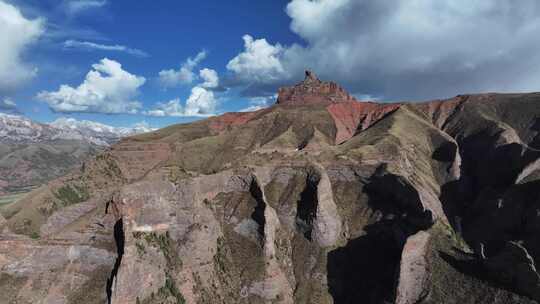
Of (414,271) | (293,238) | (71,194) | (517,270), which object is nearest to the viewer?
(517,270)

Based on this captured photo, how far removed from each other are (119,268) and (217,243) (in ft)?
71.8

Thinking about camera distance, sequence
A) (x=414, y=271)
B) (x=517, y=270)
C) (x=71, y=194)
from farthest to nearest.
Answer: (x=71, y=194) → (x=414, y=271) → (x=517, y=270)

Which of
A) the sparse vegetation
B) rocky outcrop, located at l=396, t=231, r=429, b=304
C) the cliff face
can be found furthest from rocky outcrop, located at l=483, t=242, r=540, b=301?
the sparse vegetation

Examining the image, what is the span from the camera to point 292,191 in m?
97.6

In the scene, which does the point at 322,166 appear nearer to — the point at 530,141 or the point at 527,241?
the point at 527,241

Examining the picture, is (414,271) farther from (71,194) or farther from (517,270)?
(71,194)

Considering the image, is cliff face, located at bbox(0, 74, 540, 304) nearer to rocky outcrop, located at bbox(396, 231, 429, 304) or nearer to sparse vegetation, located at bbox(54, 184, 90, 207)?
rocky outcrop, located at bbox(396, 231, 429, 304)

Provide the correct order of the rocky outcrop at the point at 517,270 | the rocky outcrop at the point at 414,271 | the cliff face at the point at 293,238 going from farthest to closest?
the cliff face at the point at 293,238 < the rocky outcrop at the point at 414,271 < the rocky outcrop at the point at 517,270

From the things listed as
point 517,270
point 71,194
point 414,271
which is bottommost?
point 414,271

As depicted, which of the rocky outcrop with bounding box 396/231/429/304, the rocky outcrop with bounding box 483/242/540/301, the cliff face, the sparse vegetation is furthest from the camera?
the sparse vegetation

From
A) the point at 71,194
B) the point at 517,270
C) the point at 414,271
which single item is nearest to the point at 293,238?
the point at 414,271

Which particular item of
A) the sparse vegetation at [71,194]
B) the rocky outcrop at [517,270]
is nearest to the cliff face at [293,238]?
the rocky outcrop at [517,270]

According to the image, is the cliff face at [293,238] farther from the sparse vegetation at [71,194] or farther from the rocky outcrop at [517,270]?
the sparse vegetation at [71,194]

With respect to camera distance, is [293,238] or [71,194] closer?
[293,238]
